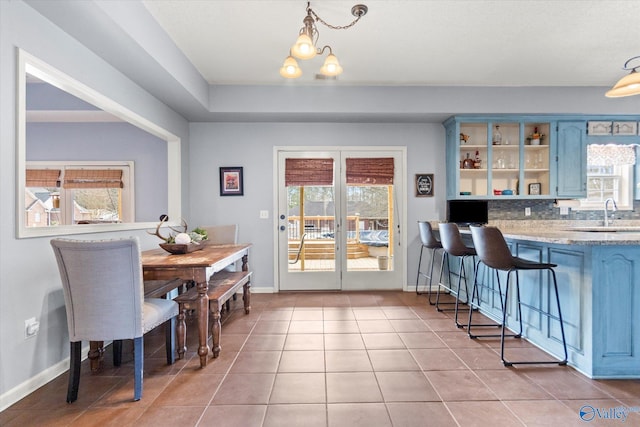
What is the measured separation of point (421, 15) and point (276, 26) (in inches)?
48.3

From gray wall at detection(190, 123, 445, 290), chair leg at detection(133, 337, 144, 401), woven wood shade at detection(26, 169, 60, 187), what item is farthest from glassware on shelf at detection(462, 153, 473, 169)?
woven wood shade at detection(26, 169, 60, 187)

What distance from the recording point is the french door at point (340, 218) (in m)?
4.45

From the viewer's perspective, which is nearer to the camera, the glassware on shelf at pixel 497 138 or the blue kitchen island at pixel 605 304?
the blue kitchen island at pixel 605 304

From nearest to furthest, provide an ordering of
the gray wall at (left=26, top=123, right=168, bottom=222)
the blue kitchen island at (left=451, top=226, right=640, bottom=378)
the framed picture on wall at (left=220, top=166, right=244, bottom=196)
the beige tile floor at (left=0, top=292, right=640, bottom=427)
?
1. the beige tile floor at (left=0, top=292, right=640, bottom=427)
2. the blue kitchen island at (left=451, top=226, right=640, bottom=378)
3. the framed picture on wall at (left=220, top=166, right=244, bottom=196)
4. the gray wall at (left=26, top=123, right=168, bottom=222)

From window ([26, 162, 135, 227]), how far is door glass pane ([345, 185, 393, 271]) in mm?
3222

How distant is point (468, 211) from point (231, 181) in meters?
3.34

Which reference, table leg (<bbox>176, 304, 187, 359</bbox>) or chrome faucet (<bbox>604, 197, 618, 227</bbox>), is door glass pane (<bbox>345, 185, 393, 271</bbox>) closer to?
table leg (<bbox>176, 304, 187, 359</bbox>)

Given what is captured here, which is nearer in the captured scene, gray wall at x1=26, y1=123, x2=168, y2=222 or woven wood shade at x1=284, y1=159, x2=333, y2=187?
woven wood shade at x1=284, y1=159, x2=333, y2=187

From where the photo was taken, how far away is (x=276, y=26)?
2768 mm

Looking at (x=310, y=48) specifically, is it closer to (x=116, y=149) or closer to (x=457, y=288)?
(x=457, y=288)

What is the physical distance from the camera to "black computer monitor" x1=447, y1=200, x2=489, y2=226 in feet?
14.5

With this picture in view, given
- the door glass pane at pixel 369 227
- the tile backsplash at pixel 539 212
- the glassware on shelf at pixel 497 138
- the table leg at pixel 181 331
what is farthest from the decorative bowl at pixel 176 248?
the glassware on shelf at pixel 497 138

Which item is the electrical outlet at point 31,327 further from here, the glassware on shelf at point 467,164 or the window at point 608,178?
the window at point 608,178

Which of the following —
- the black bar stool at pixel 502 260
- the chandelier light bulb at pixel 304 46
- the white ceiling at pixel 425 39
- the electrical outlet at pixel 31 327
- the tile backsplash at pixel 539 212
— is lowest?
the electrical outlet at pixel 31 327
